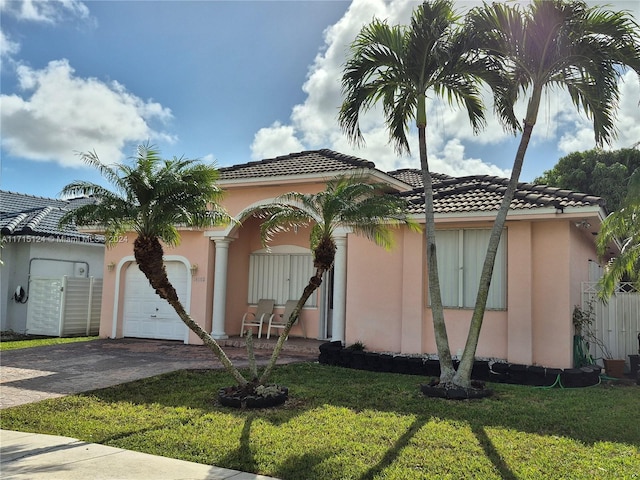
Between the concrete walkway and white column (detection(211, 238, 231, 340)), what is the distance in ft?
2.42

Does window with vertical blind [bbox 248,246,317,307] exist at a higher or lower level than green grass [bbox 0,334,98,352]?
higher

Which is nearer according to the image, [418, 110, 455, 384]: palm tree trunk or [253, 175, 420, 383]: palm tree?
[253, 175, 420, 383]: palm tree

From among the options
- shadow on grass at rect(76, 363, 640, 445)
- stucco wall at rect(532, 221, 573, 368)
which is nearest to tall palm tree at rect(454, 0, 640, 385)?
shadow on grass at rect(76, 363, 640, 445)

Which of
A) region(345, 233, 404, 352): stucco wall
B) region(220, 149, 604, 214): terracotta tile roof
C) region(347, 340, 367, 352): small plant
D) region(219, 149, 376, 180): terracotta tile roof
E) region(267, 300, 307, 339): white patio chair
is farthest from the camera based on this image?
region(267, 300, 307, 339): white patio chair

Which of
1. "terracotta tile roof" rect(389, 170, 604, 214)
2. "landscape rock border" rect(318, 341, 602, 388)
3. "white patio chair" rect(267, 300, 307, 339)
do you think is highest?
"terracotta tile roof" rect(389, 170, 604, 214)

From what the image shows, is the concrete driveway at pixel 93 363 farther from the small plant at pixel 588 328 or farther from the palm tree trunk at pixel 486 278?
the small plant at pixel 588 328

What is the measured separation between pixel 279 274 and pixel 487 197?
785 centimetres

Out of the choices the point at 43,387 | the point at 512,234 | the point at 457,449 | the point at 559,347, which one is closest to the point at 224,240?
the point at 43,387

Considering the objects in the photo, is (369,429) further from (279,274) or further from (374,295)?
(279,274)

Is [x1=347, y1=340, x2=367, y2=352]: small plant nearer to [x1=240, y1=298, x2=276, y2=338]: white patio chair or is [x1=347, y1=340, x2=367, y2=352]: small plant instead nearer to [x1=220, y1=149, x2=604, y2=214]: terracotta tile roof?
[x1=220, y1=149, x2=604, y2=214]: terracotta tile roof

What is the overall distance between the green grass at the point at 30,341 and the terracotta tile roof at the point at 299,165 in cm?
775

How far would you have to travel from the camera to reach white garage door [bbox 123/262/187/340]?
54.6 feet

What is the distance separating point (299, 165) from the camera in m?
15.2

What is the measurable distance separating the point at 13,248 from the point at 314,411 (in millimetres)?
16920
